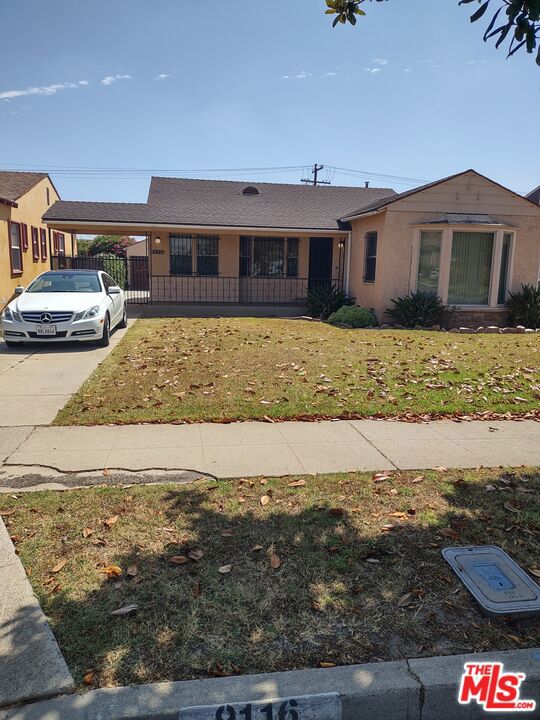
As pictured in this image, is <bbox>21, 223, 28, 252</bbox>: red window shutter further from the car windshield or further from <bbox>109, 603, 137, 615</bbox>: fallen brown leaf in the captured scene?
<bbox>109, 603, 137, 615</bbox>: fallen brown leaf

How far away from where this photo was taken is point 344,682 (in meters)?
2.47

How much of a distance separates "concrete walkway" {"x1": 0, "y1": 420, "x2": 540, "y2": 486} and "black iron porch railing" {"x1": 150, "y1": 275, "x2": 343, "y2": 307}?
13708 mm

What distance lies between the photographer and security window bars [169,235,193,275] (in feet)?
64.9

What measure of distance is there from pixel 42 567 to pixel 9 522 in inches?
27.1

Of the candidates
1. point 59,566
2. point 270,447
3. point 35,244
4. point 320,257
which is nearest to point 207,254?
point 320,257

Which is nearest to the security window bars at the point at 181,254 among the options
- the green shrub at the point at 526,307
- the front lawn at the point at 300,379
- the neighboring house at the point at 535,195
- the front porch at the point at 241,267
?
the front porch at the point at 241,267

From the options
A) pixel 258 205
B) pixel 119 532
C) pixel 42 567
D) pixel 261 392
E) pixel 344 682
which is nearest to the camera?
pixel 344 682

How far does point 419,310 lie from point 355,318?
1.75 meters

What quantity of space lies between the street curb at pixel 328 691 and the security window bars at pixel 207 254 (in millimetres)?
18323

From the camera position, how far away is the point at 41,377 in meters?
8.42

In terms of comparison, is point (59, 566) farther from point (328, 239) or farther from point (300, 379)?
point (328, 239)

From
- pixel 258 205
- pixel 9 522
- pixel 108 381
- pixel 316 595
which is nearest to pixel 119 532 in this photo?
pixel 9 522

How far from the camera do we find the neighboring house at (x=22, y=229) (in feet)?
58.0

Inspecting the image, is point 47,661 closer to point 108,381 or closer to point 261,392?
point 261,392
